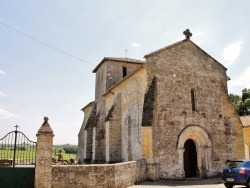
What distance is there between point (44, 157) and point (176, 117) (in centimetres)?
891

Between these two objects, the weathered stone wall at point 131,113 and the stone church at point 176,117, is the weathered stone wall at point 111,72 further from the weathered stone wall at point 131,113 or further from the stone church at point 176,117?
the stone church at point 176,117

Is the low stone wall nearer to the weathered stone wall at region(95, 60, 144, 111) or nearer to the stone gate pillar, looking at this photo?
the stone gate pillar

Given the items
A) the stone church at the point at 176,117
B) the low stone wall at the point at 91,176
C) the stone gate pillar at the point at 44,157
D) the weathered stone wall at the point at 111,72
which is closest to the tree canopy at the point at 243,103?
the weathered stone wall at the point at 111,72

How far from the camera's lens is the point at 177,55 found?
1742 centimetres

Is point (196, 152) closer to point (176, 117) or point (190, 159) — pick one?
point (190, 159)

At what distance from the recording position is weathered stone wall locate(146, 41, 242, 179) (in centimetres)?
1566

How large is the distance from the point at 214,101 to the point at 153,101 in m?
5.27

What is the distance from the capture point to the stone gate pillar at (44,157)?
1009cm

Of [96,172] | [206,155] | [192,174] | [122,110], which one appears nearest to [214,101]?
[206,155]

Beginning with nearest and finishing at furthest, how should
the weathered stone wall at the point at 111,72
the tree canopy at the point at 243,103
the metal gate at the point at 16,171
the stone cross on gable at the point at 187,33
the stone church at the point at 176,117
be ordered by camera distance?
the metal gate at the point at 16,171, the stone church at the point at 176,117, the stone cross on gable at the point at 187,33, the weathered stone wall at the point at 111,72, the tree canopy at the point at 243,103

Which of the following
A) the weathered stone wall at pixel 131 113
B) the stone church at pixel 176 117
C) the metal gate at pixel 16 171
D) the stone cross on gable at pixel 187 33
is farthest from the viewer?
the stone cross on gable at pixel 187 33

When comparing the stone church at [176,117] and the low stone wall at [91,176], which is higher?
the stone church at [176,117]

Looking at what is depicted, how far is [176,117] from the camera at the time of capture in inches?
644

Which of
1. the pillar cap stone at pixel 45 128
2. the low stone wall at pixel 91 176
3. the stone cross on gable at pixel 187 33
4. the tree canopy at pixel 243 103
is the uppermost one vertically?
the stone cross on gable at pixel 187 33
